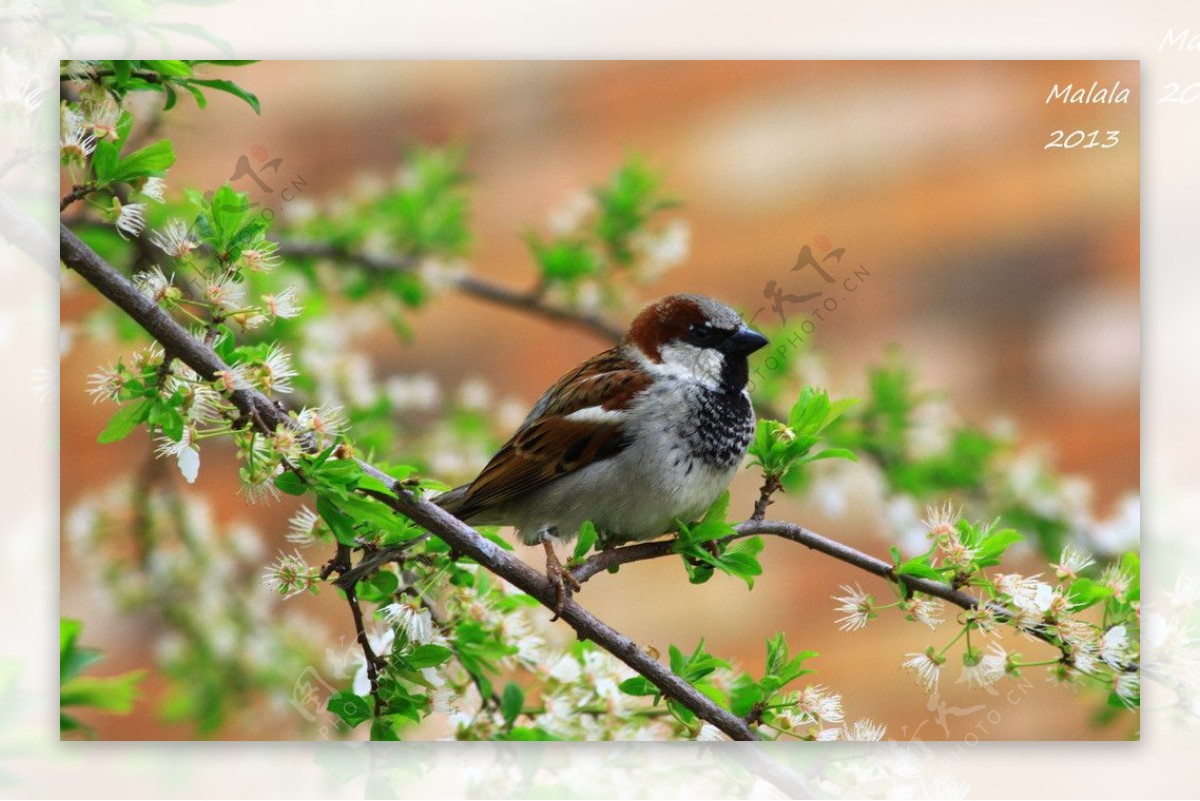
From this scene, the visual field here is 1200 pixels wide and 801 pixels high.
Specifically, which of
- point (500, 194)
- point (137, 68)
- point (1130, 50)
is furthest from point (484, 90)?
point (1130, 50)

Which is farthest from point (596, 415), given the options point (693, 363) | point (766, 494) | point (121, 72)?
point (121, 72)

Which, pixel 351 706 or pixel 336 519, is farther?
pixel 351 706

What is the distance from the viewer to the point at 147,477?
2.38 metres

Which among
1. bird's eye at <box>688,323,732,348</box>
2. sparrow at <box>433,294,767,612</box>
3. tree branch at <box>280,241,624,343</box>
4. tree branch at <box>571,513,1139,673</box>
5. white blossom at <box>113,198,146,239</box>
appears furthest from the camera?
tree branch at <box>280,241,624,343</box>

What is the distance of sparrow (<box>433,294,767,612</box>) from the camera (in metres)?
2.11

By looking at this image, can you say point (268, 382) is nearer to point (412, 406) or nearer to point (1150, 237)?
point (412, 406)

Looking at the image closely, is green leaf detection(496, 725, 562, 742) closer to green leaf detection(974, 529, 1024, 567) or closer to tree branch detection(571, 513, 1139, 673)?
tree branch detection(571, 513, 1139, 673)

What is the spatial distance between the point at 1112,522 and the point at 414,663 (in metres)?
1.37

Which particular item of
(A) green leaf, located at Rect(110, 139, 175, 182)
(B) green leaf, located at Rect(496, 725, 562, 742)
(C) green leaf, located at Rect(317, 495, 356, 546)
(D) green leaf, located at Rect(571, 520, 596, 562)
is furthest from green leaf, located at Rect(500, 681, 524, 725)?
(A) green leaf, located at Rect(110, 139, 175, 182)

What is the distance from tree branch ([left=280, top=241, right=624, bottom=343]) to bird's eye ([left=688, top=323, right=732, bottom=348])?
0.25 m

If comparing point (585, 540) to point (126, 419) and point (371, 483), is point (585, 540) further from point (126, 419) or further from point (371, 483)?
point (126, 419)

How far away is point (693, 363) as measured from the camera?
2.22 metres

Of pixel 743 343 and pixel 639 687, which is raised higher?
pixel 743 343

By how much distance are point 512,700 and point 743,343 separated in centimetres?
76
